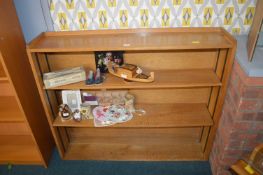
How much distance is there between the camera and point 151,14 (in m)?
1.53

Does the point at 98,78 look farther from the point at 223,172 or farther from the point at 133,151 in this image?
the point at 223,172

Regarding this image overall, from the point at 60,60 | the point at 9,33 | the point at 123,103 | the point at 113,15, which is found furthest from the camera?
the point at 123,103

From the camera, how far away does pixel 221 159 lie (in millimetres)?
1595

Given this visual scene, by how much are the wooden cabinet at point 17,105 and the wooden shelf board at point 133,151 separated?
0.98 ft

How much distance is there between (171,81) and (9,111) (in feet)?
4.49

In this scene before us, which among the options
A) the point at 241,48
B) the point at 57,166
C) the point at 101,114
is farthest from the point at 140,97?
the point at 57,166

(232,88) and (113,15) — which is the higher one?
(113,15)

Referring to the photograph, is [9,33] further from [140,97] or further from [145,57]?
[140,97]

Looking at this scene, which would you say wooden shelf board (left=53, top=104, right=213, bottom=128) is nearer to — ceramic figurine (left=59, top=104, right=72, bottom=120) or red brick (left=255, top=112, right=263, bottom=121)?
ceramic figurine (left=59, top=104, right=72, bottom=120)

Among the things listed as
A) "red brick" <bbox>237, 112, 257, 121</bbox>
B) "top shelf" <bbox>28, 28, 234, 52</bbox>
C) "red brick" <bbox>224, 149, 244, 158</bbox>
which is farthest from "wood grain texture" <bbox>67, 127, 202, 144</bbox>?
"top shelf" <bbox>28, 28, 234, 52</bbox>

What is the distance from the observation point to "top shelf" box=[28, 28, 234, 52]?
4.37 feet

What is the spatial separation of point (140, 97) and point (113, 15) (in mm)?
733

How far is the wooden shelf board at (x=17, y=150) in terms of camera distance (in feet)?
6.20

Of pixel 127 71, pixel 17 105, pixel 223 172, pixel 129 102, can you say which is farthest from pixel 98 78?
pixel 223 172
